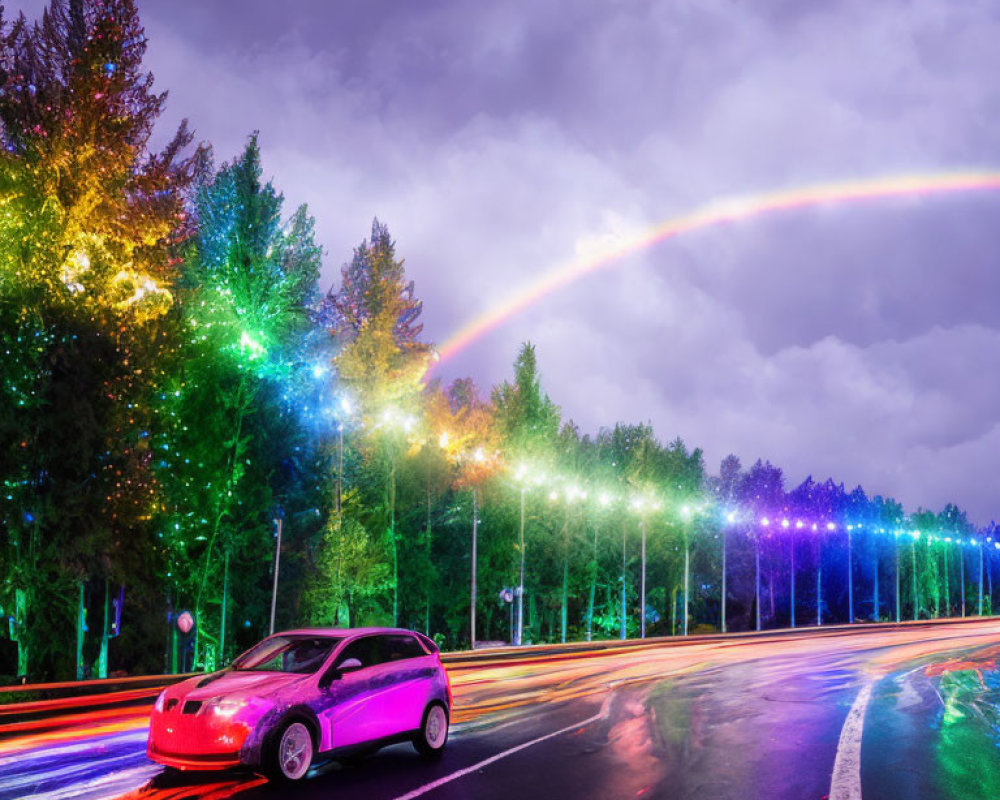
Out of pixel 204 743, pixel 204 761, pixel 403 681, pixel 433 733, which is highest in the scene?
pixel 403 681

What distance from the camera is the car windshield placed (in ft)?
37.4

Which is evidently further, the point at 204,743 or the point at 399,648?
the point at 399,648

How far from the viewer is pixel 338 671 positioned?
36.8ft

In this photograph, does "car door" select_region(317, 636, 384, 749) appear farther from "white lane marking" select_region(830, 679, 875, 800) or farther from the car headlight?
"white lane marking" select_region(830, 679, 875, 800)

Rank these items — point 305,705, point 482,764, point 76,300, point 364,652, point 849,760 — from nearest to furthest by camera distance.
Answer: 1. point 305,705
2. point 482,764
3. point 364,652
4. point 849,760
5. point 76,300

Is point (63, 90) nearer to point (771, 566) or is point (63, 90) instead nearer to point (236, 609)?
point (236, 609)

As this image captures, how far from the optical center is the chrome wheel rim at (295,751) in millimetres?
10180

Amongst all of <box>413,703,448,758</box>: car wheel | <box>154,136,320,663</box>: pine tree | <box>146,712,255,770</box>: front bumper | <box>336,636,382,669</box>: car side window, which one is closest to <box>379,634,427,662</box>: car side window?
<box>336,636,382,669</box>: car side window

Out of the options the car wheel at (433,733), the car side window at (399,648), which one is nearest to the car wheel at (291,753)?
the car side window at (399,648)

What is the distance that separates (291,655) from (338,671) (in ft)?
2.90

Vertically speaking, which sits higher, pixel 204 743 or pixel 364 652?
pixel 364 652

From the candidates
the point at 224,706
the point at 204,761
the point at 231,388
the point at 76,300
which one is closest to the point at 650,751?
the point at 224,706

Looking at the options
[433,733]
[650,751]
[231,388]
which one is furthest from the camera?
[231,388]

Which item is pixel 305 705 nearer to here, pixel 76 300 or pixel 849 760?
pixel 849 760
